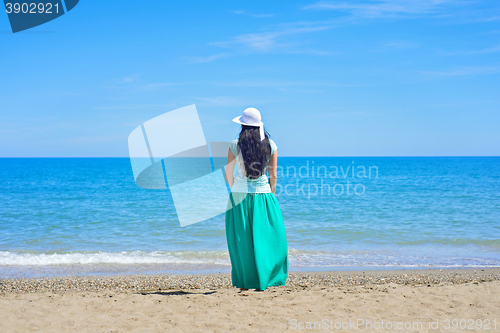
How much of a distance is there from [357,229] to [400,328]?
321 inches

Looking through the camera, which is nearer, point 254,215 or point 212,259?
point 254,215

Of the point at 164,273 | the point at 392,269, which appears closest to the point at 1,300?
the point at 164,273

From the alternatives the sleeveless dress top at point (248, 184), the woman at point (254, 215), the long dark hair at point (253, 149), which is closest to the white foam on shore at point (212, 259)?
the woman at point (254, 215)

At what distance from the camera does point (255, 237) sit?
4188 millimetres

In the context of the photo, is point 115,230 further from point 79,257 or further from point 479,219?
point 479,219

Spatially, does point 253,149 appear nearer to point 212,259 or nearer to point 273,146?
point 273,146

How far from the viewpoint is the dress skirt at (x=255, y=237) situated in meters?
4.23

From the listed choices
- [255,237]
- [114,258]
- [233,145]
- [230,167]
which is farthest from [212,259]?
[233,145]

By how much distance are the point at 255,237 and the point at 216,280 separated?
7.27ft

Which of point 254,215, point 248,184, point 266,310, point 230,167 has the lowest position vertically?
point 266,310

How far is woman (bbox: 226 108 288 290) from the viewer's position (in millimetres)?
4070

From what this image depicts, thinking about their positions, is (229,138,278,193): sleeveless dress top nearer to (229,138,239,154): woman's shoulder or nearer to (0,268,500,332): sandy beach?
(229,138,239,154): woman's shoulder

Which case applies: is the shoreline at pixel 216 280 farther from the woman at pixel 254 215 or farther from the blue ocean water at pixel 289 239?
the woman at pixel 254 215

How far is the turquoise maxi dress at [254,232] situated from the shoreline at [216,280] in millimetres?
1250
